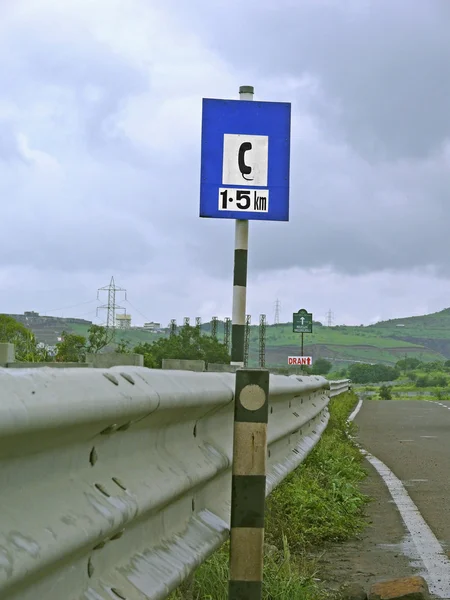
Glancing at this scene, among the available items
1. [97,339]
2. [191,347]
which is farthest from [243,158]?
[191,347]

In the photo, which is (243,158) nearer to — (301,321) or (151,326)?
(301,321)

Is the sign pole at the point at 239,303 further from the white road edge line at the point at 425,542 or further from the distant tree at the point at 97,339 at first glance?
the distant tree at the point at 97,339

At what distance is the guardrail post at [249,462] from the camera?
443 centimetres

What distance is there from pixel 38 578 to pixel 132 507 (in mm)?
700

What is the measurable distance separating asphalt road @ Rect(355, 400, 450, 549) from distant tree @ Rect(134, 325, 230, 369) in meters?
108

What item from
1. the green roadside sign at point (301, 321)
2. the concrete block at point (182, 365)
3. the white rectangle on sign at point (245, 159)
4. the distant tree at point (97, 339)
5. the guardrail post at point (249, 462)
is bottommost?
the guardrail post at point (249, 462)

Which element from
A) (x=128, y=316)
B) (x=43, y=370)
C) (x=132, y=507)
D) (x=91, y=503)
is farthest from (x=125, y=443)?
(x=128, y=316)

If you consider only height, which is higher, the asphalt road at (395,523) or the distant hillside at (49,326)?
the distant hillside at (49,326)

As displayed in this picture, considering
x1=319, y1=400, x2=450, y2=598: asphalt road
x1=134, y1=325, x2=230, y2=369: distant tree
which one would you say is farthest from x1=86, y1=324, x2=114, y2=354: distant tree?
x1=134, y1=325, x2=230, y2=369: distant tree

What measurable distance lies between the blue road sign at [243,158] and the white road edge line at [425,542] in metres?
2.56

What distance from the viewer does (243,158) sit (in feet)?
28.2

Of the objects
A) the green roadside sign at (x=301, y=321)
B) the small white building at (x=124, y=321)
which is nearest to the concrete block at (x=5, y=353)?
the green roadside sign at (x=301, y=321)

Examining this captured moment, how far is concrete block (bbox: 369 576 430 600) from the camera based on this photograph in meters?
5.12

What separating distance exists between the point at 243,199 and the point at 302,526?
8.55 feet
